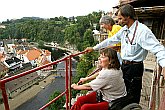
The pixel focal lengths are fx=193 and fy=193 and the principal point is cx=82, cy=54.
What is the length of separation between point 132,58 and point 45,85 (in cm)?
3715

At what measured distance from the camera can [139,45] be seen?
2.10 m

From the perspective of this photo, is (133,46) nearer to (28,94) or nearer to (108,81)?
(108,81)

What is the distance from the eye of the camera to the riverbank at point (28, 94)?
1194 inches

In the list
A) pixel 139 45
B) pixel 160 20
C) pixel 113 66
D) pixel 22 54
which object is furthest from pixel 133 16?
pixel 22 54

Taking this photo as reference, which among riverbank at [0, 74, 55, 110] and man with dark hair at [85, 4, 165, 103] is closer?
man with dark hair at [85, 4, 165, 103]

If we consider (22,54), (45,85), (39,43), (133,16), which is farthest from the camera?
(39,43)

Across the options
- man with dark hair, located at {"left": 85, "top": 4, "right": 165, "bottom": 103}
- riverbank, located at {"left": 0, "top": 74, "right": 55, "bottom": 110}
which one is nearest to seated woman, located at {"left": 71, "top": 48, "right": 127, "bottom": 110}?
man with dark hair, located at {"left": 85, "top": 4, "right": 165, "bottom": 103}

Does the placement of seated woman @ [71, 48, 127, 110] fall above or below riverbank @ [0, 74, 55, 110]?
above

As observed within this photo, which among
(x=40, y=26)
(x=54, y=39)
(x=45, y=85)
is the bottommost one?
(x=45, y=85)

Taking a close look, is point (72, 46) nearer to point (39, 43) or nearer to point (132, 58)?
point (39, 43)

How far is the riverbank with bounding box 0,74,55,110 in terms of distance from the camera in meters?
30.3

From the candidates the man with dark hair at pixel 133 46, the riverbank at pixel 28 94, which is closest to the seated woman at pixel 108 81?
the man with dark hair at pixel 133 46

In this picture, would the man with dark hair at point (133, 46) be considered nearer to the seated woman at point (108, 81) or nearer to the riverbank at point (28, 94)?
the seated woman at point (108, 81)

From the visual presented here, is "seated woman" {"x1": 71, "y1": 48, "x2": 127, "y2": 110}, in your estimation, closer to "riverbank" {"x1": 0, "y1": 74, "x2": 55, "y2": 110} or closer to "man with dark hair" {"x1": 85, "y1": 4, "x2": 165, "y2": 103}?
"man with dark hair" {"x1": 85, "y1": 4, "x2": 165, "y2": 103}
